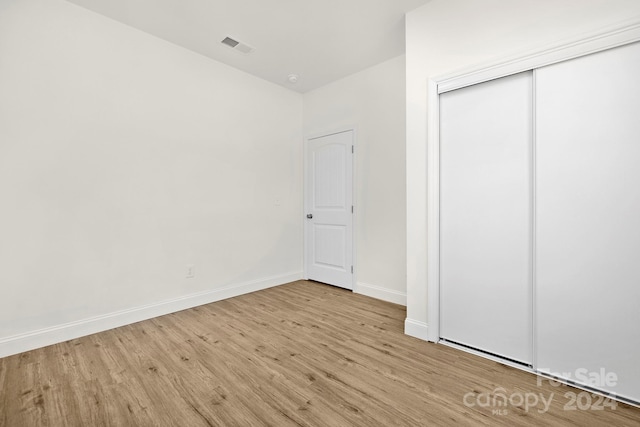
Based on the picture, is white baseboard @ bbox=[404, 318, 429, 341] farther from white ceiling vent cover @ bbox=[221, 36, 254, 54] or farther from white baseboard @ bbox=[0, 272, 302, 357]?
white ceiling vent cover @ bbox=[221, 36, 254, 54]

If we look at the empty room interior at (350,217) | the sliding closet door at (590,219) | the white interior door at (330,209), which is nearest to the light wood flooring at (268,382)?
the empty room interior at (350,217)

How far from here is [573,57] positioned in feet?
5.83

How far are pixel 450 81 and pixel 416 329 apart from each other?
6.87ft

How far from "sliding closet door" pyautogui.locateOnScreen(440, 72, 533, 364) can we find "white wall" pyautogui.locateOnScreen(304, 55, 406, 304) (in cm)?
99

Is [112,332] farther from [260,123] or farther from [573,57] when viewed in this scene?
[573,57]

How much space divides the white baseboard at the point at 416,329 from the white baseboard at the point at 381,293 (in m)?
0.79

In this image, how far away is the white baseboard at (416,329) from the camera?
7.89 feet

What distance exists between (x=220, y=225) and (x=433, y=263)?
249cm

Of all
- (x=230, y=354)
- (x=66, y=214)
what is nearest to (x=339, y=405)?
(x=230, y=354)

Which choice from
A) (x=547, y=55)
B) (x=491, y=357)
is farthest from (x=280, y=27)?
(x=491, y=357)

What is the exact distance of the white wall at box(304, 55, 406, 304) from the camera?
3365 millimetres

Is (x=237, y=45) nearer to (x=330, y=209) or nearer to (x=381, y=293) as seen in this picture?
(x=330, y=209)

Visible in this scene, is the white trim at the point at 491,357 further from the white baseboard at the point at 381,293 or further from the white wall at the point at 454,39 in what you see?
the white baseboard at the point at 381,293

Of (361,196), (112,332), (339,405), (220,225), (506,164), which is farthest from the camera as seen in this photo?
(361,196)
